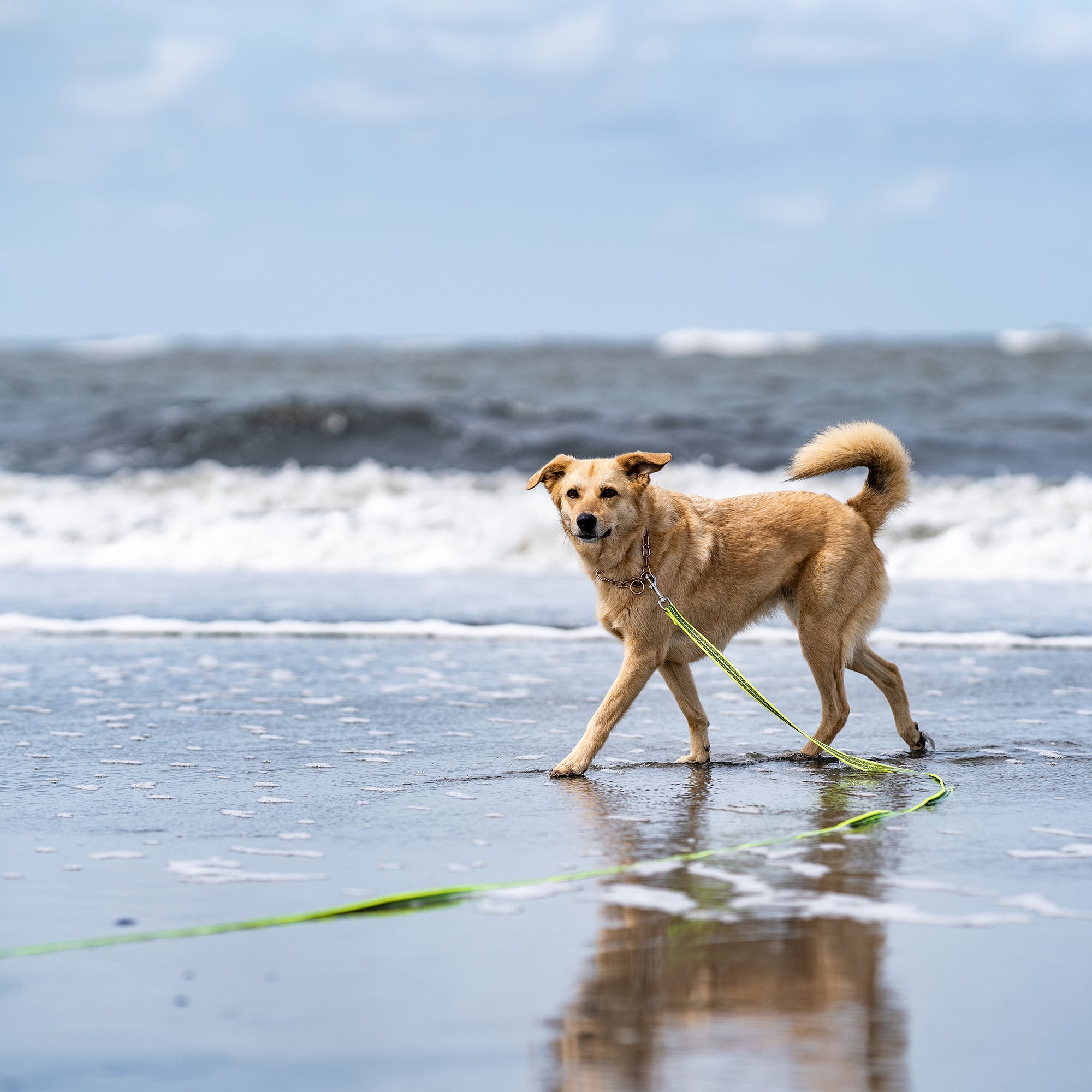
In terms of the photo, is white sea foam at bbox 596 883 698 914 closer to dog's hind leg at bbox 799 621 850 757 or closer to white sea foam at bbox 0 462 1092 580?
dog's hind leg at bbox 799 621 850 757

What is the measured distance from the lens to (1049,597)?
34.0ft

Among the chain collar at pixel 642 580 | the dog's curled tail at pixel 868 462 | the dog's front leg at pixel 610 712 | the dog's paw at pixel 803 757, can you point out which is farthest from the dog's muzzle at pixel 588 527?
the dog's paw at pixel 803 757

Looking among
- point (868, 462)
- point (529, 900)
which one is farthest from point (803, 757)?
point (529, 900)

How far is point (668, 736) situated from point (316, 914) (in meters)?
2.92

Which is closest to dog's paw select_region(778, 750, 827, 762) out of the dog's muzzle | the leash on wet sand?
the leash on wet sand

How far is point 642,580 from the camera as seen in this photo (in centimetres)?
545

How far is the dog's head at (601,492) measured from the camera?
5254mm

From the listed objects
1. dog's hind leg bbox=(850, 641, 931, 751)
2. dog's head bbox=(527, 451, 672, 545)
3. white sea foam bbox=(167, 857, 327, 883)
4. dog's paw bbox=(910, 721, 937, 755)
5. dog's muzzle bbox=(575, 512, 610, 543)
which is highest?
dog's head bbox=(527, 451, 672, 545)

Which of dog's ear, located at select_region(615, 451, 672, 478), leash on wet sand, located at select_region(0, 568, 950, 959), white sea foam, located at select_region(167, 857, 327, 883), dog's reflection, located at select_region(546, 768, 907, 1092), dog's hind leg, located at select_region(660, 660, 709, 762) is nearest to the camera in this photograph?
dog's reflection, located at select_region(546, 768, 907, 1092)

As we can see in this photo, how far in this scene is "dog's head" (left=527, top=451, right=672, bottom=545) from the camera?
5254 millimetres

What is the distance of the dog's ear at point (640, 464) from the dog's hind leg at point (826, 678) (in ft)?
3.32

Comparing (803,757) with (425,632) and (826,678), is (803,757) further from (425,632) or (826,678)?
(425,632)

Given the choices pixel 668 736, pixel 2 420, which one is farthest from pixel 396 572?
pixel 2 420

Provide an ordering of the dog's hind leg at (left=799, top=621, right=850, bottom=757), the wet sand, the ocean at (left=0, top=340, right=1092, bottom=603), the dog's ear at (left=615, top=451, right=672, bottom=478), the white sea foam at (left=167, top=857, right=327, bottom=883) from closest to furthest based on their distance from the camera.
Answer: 1. the wet sand
2. the white sea foam at (left=167, top=857, right=327, bottom=883)
3. the dog's ear at (left=615, top=451, right=672, bottom=478)
4. the dog's hind leg at (left=799, top=621, right=850, bottom=757)
5. the ocean at (left=0, top=340, right=1092, bottom=603)
